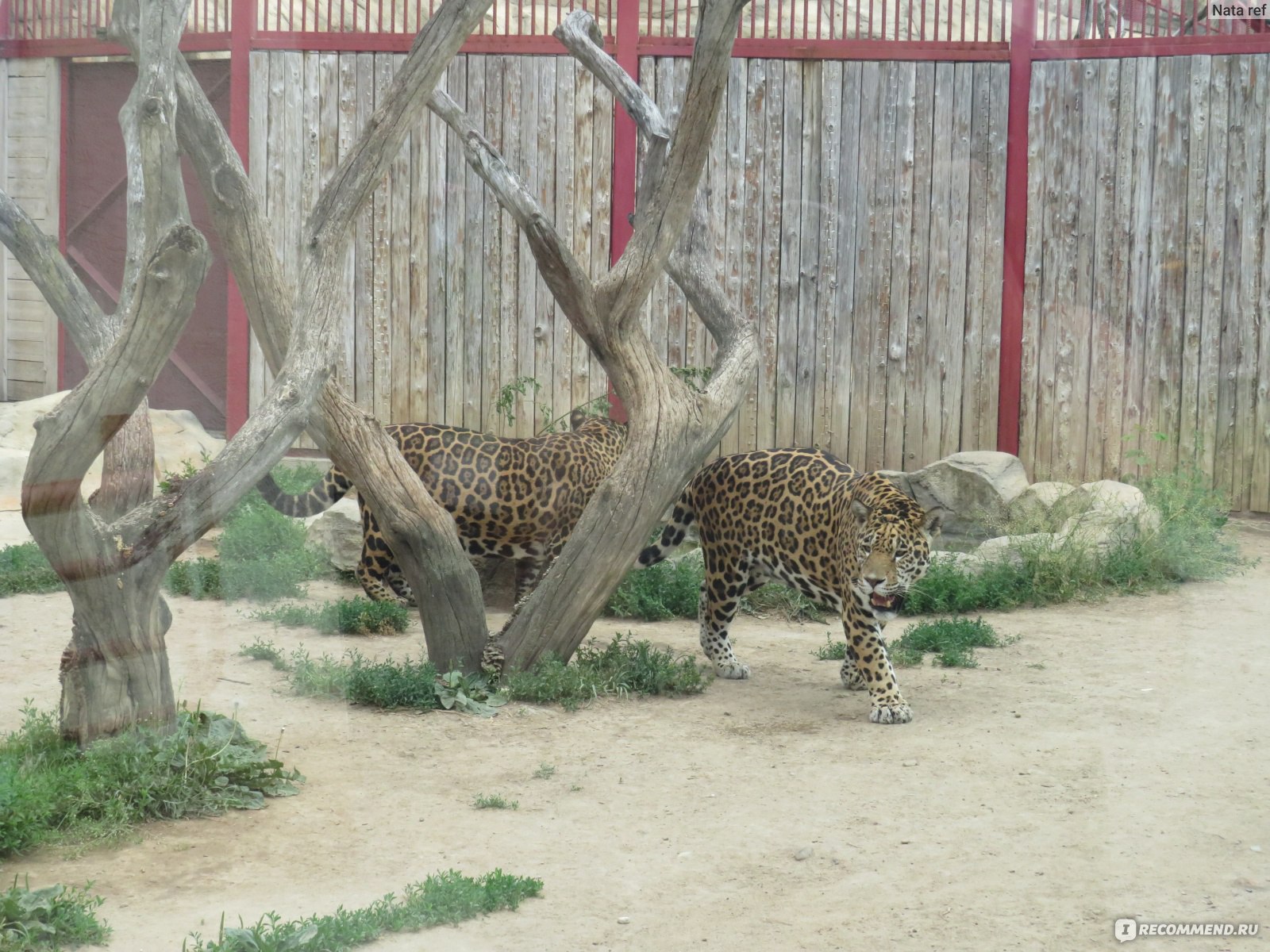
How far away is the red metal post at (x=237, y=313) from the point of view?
4.66 metres

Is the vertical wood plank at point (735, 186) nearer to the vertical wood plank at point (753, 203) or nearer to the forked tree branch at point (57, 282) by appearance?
the vertical wood plank at point (753, 203)

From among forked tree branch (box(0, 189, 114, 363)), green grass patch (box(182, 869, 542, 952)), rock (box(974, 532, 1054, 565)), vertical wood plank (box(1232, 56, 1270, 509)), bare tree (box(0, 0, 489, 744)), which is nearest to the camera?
green grass patch (box(182, 869, 542, 952))

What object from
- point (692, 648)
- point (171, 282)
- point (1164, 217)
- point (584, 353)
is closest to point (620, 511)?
point (692, 648)

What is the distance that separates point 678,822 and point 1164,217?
538cm

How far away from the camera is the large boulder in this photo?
4.05 meters

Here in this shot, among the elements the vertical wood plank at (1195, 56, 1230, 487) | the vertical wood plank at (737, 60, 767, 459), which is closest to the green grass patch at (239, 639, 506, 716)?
the vertical wood plank at (737, 60, 767, 459)

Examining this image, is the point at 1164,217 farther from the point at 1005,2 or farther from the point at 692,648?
the point at 692,648

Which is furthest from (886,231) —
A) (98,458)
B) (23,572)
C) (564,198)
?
(98,458)

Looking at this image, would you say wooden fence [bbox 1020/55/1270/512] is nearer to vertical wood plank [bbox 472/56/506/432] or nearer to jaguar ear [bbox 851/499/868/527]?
jaguar ear [bbox 851/499/868/527]

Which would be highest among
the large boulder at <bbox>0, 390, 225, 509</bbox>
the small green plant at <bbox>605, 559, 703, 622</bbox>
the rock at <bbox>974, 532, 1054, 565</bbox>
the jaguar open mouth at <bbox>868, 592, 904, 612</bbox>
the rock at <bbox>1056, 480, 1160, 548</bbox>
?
the large boulder at <bbox>0, 390, 225, 509</bbox>

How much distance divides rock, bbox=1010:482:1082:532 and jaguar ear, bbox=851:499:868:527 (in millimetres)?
2309

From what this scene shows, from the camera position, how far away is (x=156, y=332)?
3785mm

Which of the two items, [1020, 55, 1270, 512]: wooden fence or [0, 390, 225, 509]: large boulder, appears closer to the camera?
[0, 390, 225, 509]: large boulder

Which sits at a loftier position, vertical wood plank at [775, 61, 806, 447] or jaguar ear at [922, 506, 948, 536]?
vertical wood plank at [775, 61, 806, 447]
